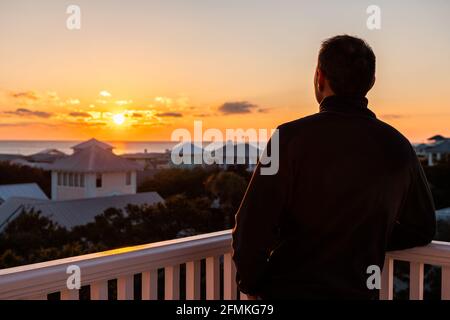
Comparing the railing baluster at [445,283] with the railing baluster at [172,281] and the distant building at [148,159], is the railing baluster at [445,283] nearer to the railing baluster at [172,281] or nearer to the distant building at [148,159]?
the railing baluster at [172,281]

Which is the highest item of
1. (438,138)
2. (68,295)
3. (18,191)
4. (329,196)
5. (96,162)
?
(438,138)

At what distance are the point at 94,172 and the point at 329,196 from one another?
15146mm

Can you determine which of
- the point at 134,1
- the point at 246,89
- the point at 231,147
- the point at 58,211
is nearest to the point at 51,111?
the point at 58,211

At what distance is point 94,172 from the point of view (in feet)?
51.3

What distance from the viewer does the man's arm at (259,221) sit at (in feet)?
3.92

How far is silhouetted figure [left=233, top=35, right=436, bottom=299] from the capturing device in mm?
1195

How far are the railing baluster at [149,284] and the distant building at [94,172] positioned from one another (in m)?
14.1

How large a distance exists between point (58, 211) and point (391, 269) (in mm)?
11926

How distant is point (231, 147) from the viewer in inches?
259

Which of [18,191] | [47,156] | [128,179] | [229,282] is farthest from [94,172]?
[229,282]

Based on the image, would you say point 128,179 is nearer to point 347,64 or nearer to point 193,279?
point 193,279

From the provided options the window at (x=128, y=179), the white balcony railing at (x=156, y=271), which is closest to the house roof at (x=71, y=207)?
the window at (x=128, y=179)

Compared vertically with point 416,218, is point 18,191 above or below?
below
